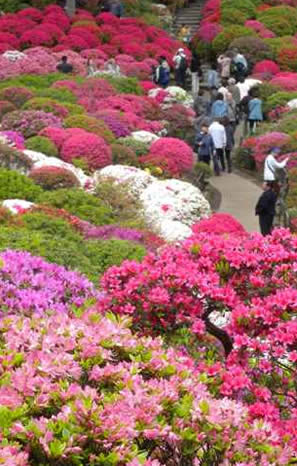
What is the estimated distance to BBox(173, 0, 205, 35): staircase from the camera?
135 feet

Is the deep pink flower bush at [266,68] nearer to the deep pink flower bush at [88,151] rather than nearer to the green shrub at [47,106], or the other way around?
the green shrub at [47,106]

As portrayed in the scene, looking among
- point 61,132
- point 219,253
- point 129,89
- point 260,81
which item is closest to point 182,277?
point 219,253

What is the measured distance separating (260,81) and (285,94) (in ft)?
9.36

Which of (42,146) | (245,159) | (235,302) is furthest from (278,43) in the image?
(235,302)

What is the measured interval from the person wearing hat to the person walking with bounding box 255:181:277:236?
16.5 m

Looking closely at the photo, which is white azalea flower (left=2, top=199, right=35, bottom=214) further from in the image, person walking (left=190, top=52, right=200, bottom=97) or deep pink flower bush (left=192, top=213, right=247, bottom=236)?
person walking (left=190, top=52, right=200, bottom=97)

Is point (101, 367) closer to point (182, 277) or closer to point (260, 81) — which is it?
point (182, 277)

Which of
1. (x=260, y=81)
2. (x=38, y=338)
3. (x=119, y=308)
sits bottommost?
(x=260, y=81)

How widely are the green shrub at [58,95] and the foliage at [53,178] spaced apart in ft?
24.3

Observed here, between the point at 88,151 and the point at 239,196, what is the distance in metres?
3.36

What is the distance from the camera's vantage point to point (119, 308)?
646cm

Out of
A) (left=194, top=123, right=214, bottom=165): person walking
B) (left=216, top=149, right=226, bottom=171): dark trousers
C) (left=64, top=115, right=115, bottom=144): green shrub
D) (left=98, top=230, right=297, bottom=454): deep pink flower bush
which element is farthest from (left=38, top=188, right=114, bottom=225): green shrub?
(left=216, top=149, right=226, bottom=171): dark trousers

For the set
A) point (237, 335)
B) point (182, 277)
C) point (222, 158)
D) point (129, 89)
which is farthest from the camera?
point (129, 89)

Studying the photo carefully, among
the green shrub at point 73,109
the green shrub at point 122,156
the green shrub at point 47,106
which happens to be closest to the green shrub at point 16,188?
the green shrub at point 122,156
